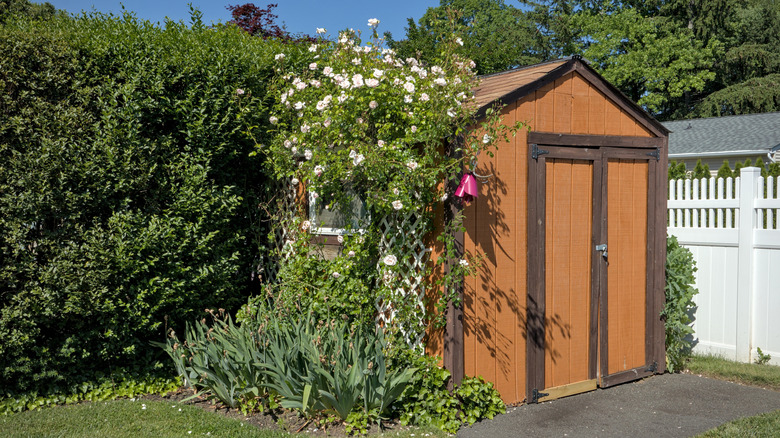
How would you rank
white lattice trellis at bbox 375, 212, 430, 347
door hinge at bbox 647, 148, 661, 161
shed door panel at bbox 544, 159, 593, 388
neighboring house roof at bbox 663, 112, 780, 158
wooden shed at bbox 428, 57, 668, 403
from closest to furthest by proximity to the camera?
white lattice trellis at bbox 375, 212, 430, 347 < wooden shed at bbox 428, 57, 668, 403 < shed door panel at bbox 544, 159, 593, 388 < door hinge at bbox 647, 148, 661, 161 < neighboring house roof at bbox 663, 112, 780, 158

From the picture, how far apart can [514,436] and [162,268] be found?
316 centimetres

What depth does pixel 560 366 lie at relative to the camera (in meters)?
5.41

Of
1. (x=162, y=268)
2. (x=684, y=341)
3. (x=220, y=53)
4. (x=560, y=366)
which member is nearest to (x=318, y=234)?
(x=162, y=268)

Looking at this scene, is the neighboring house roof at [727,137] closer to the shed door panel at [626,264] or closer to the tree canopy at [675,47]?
the tree canopy at [675,47]

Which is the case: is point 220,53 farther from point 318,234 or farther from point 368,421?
point 368,421

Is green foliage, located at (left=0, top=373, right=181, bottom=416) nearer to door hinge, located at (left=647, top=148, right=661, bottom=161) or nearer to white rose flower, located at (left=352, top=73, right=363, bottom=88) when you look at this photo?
white rose flower, located at (left=352, top=73, right=363, bottom=88)

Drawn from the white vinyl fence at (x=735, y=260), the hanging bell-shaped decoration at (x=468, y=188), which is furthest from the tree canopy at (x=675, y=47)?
the hanging bell-shaped decoration at (x=468, y=188)

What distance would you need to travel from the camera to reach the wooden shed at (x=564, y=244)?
497 cm

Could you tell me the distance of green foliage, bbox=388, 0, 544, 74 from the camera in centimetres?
1161

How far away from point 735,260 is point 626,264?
144cm

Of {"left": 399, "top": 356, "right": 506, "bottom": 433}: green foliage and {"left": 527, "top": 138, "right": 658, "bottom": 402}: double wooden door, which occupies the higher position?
{"left": 527, "top": 138, "right": 658, "bottom": 402}: double wooden door

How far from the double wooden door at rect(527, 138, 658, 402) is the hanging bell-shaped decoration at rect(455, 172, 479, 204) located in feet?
2.60

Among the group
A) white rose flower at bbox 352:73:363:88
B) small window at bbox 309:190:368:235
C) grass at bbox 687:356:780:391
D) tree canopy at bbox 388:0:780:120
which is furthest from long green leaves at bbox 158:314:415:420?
tree canopy at bbox 388:0:780:120

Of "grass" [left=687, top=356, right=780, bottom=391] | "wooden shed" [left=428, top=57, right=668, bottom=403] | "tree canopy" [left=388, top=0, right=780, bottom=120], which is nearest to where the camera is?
"wooden shed" [left=428, top=57, right=668, bottom=403]
